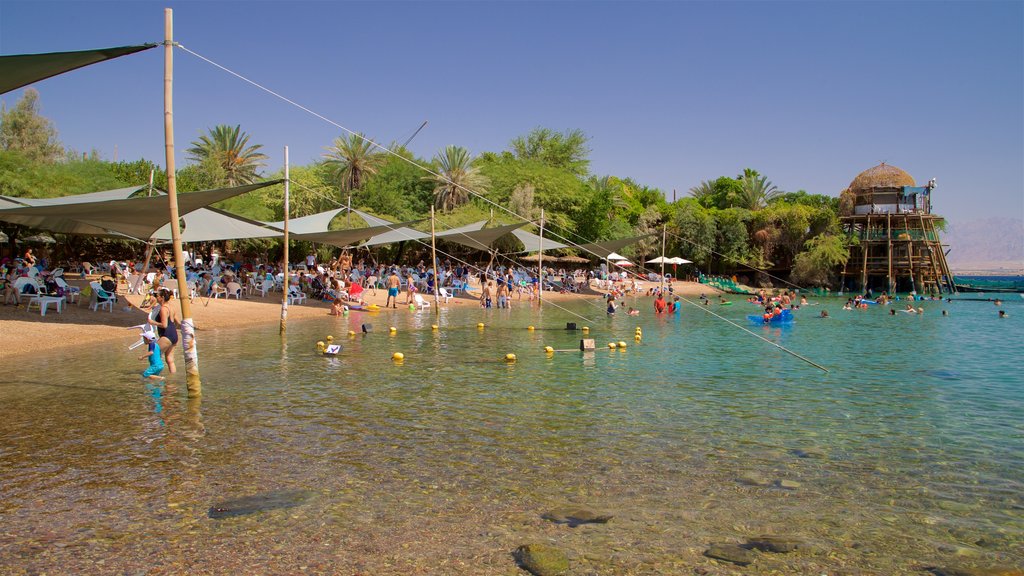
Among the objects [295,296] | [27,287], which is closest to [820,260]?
[295,296]

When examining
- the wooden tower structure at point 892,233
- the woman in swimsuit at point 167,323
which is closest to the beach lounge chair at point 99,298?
the woman in swimsuit at point 167,323

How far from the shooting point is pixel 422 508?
5898 millimetres

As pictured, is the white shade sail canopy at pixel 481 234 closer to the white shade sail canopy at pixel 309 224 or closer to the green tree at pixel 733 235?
the white shade sail canopy at pixel 309 224

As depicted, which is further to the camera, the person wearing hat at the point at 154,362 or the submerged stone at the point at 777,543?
the person wearing hat at the point at 154,362

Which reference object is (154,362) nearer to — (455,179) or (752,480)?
(752,480)

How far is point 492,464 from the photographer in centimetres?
718

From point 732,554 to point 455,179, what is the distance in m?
49.8

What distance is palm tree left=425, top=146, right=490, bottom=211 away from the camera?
168 ft

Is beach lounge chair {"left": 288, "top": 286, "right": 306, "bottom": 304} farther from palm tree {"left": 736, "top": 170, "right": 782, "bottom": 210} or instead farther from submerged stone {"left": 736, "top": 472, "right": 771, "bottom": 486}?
palm tree {"left": 736, "top": 170, "right": 782, "bottom": 210}

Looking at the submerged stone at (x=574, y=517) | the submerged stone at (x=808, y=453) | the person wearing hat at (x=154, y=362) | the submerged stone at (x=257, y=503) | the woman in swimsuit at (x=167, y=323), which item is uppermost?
the woman in swimsuit at (x=167, y=323)

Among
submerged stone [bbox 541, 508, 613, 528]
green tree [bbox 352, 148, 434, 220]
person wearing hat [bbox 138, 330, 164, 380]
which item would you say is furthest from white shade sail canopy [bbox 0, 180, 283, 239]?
green tree [bbox 352, 148, 434, 220]

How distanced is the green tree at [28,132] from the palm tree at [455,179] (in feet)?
88.6

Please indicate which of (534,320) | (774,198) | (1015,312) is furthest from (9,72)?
(774,198)

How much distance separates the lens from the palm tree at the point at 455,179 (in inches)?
2021
